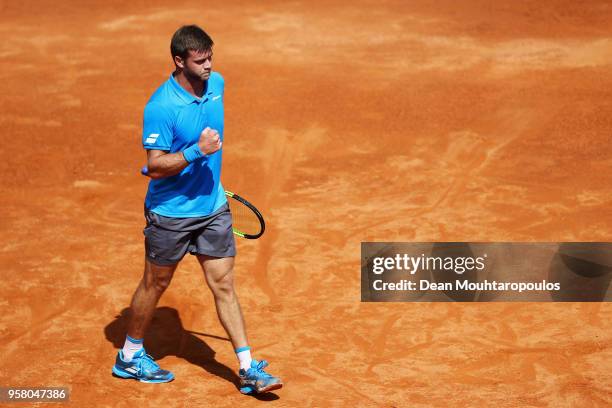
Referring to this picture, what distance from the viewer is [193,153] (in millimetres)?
5844

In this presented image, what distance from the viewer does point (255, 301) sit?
7.79 m

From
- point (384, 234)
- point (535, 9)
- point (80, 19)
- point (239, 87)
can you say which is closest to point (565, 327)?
point (384, 234)

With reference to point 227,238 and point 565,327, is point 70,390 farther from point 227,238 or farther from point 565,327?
point 565,327

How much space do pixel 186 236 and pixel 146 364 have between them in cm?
100

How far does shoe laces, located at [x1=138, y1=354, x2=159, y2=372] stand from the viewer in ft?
21.5

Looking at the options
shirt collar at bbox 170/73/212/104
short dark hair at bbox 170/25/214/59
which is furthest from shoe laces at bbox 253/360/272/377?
short dark hair at bbox 170/25/214/59

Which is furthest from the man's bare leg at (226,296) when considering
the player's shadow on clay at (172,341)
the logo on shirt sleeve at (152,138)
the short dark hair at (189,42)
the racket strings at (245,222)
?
the racket strings at (245,222)

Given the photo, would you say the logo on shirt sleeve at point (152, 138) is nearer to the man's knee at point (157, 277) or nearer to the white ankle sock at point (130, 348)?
the man's knee at point (157, 277)

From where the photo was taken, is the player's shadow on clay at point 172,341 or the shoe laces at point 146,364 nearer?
the shoe laces at point 146,364

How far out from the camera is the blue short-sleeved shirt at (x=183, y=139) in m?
5.91

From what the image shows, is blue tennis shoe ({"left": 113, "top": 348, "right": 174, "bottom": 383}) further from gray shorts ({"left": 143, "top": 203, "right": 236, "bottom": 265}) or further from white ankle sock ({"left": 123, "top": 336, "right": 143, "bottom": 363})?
gray shorts ({"left": 143, "top": 203, "right": 236, "bottom": 265})

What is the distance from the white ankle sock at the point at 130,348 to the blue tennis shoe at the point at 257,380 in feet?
2.46

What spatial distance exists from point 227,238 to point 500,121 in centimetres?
585

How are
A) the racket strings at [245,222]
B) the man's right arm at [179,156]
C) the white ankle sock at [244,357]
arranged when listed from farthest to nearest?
the racket strings at [245,222] → the white ankle sock at [244,357] → the man's right arm at [179,156]
